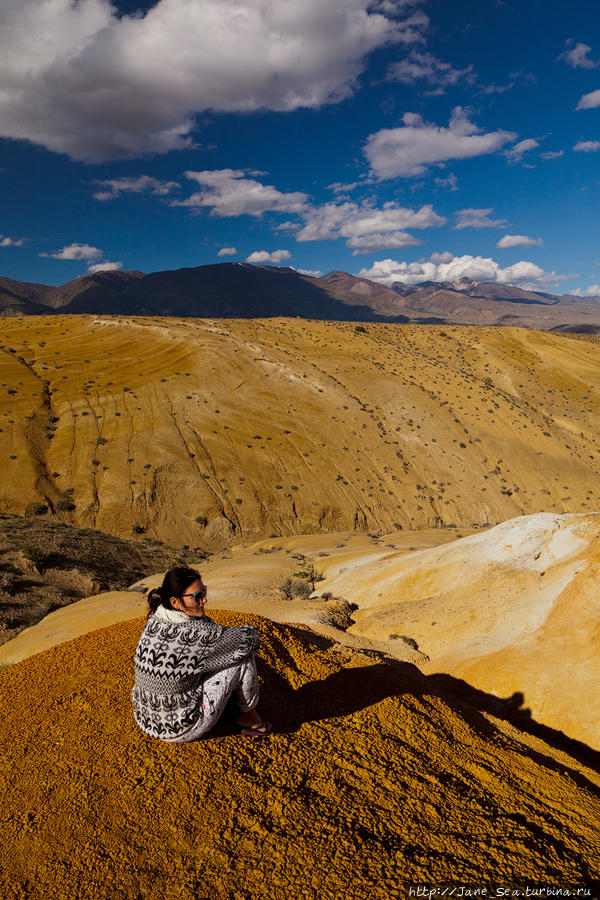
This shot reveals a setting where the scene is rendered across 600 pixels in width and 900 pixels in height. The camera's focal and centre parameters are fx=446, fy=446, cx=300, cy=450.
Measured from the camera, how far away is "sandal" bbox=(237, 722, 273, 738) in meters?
4.28

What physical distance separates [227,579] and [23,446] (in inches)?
832

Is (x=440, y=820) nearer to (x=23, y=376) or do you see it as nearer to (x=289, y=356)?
(x=23, y=376)

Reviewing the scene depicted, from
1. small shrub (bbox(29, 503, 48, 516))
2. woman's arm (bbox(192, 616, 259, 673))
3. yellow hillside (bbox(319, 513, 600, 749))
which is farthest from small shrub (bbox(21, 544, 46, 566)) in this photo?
woman's arm (bbox(192, 616, 259, 673))

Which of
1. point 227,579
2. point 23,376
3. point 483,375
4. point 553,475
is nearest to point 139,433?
point 23,376

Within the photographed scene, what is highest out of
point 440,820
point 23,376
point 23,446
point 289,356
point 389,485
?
point 289,356

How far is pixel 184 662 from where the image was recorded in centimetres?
399

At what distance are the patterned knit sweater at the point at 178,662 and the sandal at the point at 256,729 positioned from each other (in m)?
0.53

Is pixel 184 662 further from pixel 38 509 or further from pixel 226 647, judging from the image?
pixel 38 509

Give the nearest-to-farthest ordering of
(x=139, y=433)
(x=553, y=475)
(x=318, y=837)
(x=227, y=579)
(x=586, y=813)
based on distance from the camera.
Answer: (x=318, y=837) → (x=586, y=813) → (x=227, y=579) → (x=139, y=433) → (x=553, y=475)

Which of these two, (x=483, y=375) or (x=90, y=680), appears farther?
(x=483, y=375)

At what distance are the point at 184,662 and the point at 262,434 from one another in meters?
34.3

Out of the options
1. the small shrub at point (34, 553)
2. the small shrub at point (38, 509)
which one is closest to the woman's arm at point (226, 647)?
the small shrub at point (34, 553)

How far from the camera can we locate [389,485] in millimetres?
37969

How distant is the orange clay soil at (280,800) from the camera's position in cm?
297
